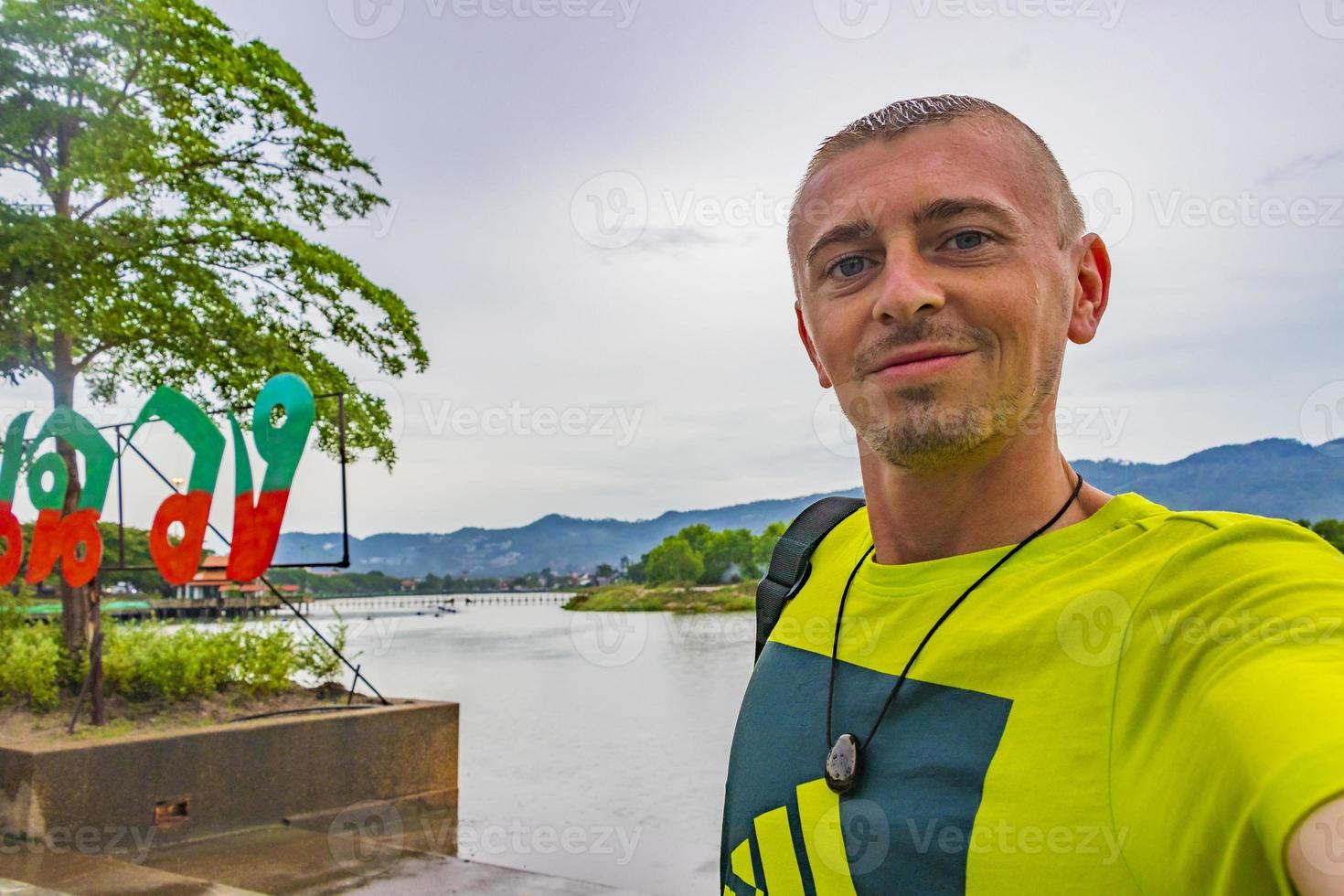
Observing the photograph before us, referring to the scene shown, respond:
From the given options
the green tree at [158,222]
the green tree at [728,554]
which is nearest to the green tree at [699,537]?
the green tree at [728,554]

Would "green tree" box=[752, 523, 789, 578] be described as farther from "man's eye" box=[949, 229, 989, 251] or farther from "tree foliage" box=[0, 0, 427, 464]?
"tree foliage" box=[0, 0, 427, 464]

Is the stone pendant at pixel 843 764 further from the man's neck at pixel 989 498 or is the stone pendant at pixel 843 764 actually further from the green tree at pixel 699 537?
the green tree at pixel 699 537

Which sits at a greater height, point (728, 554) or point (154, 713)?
point (728, 554)

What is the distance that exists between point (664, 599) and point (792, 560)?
5036cm

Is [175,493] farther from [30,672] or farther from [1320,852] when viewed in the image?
[1320,852]

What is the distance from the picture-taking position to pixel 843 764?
1115 mm

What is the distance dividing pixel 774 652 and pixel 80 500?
30.4 ft

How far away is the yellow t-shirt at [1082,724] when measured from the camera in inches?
30.2

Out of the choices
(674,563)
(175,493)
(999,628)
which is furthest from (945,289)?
(674,563)

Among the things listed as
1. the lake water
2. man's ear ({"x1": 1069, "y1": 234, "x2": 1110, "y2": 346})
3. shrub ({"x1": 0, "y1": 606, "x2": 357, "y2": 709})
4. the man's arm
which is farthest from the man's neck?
shrub ({"x1": 0, "y1": 606, "x2": 357, "y2": 709})

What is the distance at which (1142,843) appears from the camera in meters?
0.84

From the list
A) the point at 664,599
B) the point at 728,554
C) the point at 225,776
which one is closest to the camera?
the point at 225,776

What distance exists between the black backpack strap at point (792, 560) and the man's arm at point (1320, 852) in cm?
87

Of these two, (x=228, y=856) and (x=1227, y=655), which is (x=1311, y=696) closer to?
(x=1227, y=655)
